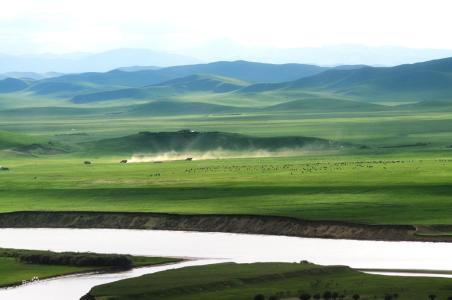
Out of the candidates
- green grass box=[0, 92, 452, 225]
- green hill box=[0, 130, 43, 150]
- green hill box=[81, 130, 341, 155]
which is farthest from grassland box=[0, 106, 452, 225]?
green hill box=[0, 130, 43, 150]

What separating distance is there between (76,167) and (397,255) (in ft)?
255

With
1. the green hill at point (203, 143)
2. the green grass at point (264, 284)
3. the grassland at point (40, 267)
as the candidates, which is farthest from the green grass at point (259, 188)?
the green hill at point (203, 143)

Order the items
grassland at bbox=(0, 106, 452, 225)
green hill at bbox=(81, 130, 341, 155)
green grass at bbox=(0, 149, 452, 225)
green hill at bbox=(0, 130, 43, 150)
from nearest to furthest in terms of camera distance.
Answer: green grass at bbox=(0, 149, 452, 225) → grassland at bbox=(0, 106, 452, 225) → green hill at bbox=(81, 130, 341, 155) → green hill at bbox=(0, 130, 43, 150)

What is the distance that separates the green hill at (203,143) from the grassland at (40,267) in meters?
99.6

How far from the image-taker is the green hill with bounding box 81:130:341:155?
577 feet

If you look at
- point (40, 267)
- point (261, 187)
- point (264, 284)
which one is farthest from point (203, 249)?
point (261, 187)

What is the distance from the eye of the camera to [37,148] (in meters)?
187

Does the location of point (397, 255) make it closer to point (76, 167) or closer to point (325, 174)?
point (325, 174)

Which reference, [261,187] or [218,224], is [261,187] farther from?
[218,224]

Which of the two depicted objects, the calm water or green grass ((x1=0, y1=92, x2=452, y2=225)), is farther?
green grass ((x1=0, y1=92, x2=452, y2=225))

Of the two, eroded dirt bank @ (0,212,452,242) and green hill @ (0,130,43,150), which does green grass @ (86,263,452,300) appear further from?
green hill @ (0,130,43,150)

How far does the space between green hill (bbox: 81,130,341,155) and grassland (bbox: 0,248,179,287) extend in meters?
99.6

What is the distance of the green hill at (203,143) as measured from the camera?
175750 millimetres

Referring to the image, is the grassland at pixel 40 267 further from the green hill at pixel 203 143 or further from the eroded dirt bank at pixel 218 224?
the green hill at pixel 203 143
